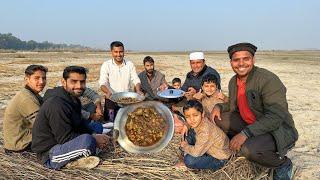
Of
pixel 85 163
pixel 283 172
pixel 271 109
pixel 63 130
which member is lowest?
pixel 283 172

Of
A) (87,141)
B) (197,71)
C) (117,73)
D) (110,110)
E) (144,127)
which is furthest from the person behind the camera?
(117,73)

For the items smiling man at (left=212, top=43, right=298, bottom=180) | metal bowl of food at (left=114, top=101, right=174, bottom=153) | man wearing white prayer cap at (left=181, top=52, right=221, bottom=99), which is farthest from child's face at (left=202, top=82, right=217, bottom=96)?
smiling man at (left=212, top=43, right=298, bottom=180)

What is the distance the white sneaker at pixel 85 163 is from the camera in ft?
14.5

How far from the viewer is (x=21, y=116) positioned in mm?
4906

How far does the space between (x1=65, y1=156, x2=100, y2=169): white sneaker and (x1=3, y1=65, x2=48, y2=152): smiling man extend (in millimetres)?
843

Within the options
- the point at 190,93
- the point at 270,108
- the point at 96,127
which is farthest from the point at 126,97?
the point at 270,108

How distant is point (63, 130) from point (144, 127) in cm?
116

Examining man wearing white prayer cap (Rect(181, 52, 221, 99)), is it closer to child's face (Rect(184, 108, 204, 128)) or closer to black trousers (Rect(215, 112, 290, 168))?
child's face (Rect(184, 108, 204, 128))

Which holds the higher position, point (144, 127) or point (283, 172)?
point (144, 127)

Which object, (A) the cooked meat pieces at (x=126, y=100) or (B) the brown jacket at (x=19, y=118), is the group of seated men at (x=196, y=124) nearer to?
(B) the brown jacket at (x=19, y=118)

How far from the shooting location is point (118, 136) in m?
5.07

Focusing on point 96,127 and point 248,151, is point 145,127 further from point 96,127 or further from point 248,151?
point 248,151

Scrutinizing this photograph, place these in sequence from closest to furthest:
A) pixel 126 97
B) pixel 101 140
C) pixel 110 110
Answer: pixel 101 140
pixel 126 97
pixel 110 110

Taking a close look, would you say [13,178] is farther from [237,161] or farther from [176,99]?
[176,99]
